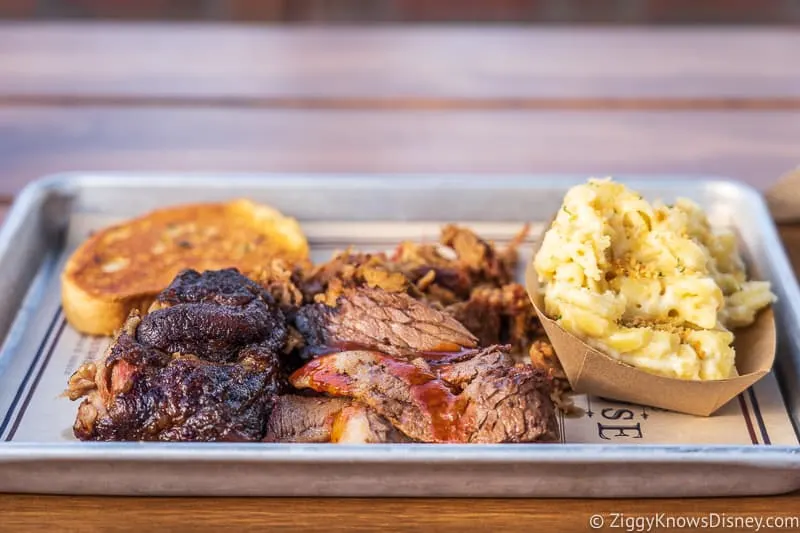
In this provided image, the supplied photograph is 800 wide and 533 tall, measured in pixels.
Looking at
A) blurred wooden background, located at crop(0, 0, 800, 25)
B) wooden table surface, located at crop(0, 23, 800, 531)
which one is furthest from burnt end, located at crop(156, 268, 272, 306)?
blurred wooden background, located at crop(0, 0, 800, 25)

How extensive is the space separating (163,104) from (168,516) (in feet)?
8.02

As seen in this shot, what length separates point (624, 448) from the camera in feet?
7.48

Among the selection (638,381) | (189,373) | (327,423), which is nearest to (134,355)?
(189,373)

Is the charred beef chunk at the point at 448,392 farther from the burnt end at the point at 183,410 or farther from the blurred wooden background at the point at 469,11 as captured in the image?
the blurred wooden background at the point at 469,11

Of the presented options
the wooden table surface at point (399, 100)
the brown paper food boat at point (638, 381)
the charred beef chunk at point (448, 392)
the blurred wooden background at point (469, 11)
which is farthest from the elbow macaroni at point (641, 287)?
the blurred wooden background at point (469, 11)

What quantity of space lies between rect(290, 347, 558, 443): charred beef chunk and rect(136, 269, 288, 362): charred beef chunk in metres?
0.15

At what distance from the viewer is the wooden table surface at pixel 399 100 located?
13.1 feet

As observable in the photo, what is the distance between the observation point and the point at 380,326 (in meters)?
2.73

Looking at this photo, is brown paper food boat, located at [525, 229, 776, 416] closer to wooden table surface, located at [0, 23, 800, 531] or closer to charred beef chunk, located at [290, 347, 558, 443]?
charred beef chunk, located at [290, 347, 558, 443]

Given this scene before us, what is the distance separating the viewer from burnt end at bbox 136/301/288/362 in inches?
100

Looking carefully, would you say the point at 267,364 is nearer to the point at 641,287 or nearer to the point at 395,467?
the point at 395,467

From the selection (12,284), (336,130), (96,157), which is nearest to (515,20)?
(336,130)

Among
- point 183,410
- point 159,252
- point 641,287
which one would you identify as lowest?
point 159,252

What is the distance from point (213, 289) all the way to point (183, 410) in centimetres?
42
